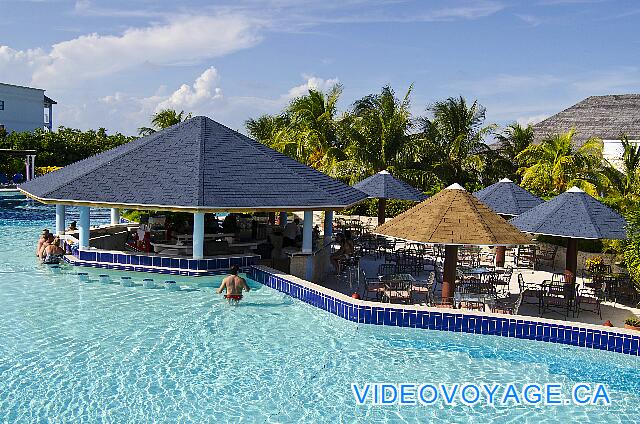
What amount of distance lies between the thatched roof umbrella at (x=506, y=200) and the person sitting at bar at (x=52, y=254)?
49.4 ft

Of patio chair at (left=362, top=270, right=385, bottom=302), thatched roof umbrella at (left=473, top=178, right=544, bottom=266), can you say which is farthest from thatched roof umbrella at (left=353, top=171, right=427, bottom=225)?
patio chair at (left=362, top=270, right=385, bottom=302)

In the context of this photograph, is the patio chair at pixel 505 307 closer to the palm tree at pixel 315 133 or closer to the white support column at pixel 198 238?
the white support column at pixel 198 238

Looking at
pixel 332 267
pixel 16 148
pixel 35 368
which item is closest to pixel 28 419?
pixel 35 368

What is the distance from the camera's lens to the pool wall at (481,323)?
12.3m

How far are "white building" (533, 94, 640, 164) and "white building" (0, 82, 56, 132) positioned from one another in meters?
64.6

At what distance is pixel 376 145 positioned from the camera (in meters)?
35.4

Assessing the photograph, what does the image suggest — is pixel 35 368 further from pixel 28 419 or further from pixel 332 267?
pixel 332 267

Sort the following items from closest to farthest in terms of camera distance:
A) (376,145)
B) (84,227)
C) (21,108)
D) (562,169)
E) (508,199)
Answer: (84,227) → (508,199) → (562,169) → (376,145) → (21,108)

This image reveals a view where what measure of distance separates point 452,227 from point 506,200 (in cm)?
950

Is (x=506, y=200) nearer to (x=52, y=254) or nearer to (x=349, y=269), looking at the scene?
(x=349, y=269)

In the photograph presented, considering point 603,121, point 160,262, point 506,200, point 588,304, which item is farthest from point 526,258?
point 603,121

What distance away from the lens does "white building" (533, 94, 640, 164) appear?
43.8m

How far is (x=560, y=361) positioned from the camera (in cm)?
1195

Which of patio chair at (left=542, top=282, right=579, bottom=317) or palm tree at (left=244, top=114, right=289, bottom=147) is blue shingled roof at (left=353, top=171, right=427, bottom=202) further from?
palm tree at (left=244, top=114, right=289, bottom=147)
